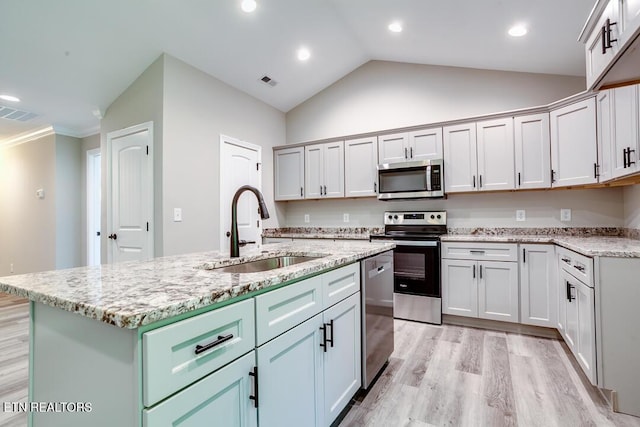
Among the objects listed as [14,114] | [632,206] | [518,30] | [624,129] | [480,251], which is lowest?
[480,251]

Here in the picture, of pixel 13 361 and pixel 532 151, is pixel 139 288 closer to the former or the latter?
pixel 13 361

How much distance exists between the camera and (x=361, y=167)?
3.96 m

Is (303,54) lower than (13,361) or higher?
higher

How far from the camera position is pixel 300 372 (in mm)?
1296

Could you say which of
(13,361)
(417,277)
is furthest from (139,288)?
(417,277)

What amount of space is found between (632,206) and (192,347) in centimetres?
369

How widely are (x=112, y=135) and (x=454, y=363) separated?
4133 millimetres

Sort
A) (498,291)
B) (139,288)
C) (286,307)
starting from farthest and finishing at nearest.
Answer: (498,291) < (286,307) < (139,288)

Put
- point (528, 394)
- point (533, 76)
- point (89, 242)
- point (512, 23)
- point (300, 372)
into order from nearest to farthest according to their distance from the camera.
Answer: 1. point (300, 372)
2. point (528, 394)
3. point (512, 23)
4. point (533, 76)
5. point (89, 242)

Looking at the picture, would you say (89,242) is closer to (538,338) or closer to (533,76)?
(538,338)

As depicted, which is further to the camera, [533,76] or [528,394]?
[533,76]

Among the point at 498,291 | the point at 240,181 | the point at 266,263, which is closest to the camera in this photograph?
the point at 266,263

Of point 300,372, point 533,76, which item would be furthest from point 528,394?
point 533,76

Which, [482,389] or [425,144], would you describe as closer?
[482,389]
